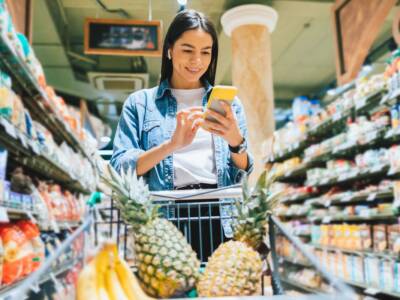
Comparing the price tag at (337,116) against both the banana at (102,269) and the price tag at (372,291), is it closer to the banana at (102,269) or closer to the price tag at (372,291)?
the price tag at (372,291)

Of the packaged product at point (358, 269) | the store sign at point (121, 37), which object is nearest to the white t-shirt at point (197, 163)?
the packaged product at point (358, 269)

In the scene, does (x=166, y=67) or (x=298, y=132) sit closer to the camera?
(x=166, y=67)

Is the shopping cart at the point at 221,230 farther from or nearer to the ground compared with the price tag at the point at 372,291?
farther from the ground

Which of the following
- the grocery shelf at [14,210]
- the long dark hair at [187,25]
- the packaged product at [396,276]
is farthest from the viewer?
the packaged product at [396,276]

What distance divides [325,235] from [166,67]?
3.61 m

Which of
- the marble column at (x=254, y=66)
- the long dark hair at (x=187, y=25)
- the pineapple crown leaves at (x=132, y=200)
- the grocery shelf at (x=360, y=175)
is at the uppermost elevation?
the marble column at (x=254, y=66)

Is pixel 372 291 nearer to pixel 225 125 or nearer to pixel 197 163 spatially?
pixel 197 163

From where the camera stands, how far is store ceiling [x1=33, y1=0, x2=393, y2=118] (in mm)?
5457

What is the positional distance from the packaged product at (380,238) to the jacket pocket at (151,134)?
2756 millimetres

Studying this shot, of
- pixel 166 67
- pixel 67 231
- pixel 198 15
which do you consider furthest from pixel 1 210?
pixel 67 231

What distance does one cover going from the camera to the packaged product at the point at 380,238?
3545 millimetres

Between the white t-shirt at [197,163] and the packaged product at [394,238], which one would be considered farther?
the packaged product at [394,238]

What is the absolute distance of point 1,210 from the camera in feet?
6.95

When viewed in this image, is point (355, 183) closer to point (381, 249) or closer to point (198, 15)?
point (381, 249)
